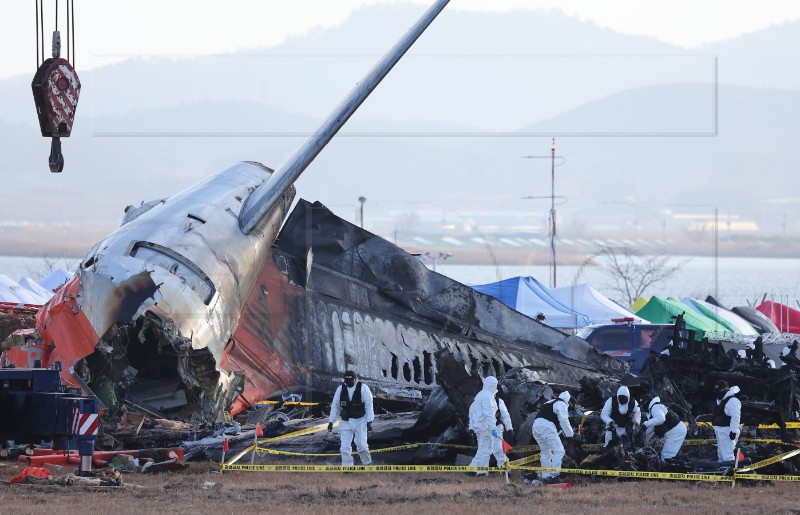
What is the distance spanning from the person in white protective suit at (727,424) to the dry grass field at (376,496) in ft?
4.54

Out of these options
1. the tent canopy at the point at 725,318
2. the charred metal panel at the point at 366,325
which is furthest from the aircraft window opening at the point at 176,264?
the tent canopy at the point at 725,318

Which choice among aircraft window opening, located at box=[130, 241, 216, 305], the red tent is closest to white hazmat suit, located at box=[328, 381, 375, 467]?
aircraft window opening, located at box=[130, 241, 216, 305]

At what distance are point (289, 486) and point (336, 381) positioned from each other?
911 centimetres

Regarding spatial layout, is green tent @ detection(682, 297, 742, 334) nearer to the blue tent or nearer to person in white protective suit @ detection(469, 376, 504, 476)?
the blue tent

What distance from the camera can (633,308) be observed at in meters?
52.4

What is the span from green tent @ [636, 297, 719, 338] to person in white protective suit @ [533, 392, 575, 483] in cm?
2712

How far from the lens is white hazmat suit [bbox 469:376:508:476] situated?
19.5m

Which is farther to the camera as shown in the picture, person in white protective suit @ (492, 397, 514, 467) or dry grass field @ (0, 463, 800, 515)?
person in white protective suit @ (492, 397, 514, 467)

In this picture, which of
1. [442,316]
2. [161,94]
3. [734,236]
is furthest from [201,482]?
[161,94]

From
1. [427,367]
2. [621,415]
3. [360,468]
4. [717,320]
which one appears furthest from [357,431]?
[717,320]

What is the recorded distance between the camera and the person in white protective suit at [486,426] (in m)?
19.5

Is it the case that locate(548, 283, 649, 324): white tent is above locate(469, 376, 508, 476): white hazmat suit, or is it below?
above

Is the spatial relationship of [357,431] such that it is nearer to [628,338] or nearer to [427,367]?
[427,367]

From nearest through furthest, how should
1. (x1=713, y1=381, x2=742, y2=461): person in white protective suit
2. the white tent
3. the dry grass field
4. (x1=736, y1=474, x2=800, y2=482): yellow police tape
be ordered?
the dry grass field < (x1=736, y1=474, x2=800, y2=482): yellow police tape < (x1=713, y1=381, x2=742, y2=461): person in white protective suit < the white tent
